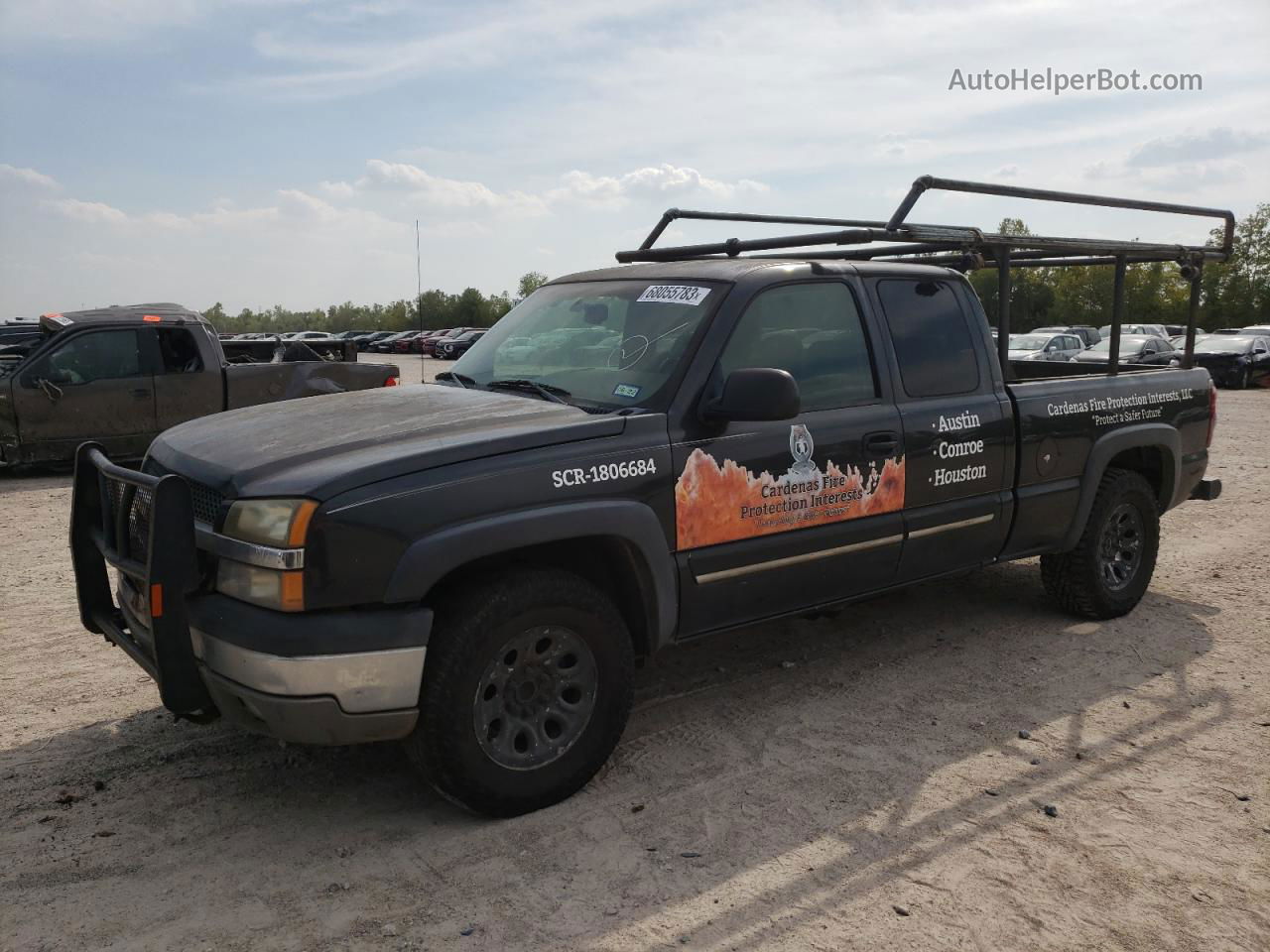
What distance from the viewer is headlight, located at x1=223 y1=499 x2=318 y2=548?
10.1ft

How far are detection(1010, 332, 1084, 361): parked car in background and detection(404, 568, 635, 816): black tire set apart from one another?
1875 centimetres

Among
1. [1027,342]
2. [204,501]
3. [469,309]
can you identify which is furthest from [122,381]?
[469,309]

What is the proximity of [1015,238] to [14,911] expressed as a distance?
4917mm

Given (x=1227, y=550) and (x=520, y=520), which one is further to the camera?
(x=1227, y=550)

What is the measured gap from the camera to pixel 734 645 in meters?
5.38

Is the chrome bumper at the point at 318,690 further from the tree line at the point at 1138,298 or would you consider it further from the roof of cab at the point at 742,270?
the tree line at the point at 1138,298

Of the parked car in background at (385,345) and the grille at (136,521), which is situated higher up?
the grille at (136,521)

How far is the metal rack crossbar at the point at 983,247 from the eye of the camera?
4641 millimetres

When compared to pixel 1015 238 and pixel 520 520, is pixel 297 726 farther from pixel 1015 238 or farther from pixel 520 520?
pixel 1015 238

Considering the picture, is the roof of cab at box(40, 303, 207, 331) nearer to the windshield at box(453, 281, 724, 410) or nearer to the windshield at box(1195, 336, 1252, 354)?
the windshield at box(453, 281, 724, 410)

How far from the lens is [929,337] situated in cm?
481

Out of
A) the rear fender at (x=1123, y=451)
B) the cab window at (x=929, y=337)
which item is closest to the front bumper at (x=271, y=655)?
the cab window at (x=929, y=337)

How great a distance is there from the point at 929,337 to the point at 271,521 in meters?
3.06

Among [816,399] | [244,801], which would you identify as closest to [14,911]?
[244,801]
